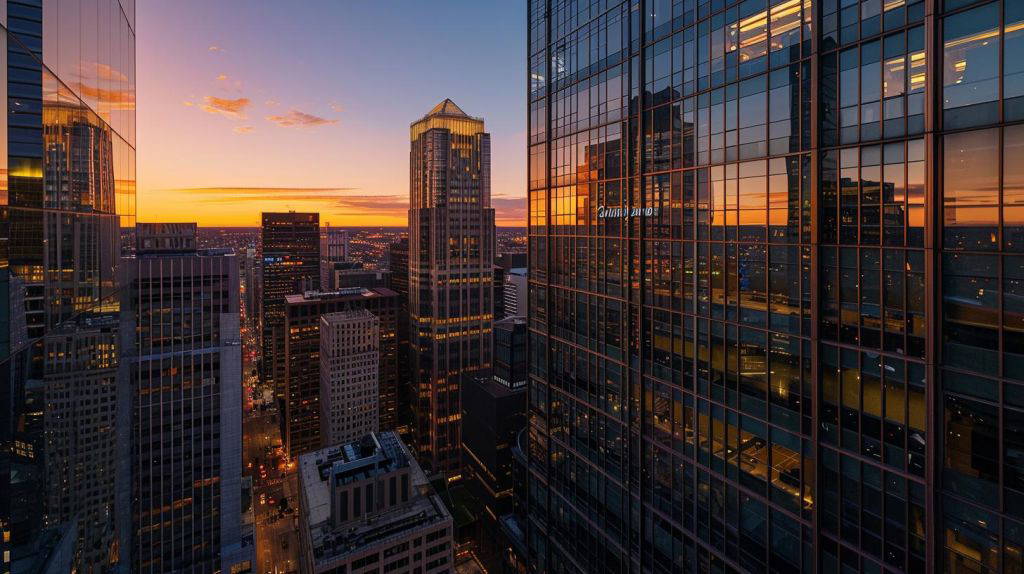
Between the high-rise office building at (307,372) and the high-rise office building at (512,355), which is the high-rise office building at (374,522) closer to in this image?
the high-rise office building at (512,355)

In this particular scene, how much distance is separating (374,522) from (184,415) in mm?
39264

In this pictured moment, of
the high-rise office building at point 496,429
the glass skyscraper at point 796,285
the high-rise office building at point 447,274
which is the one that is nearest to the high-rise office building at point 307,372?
the high-rise office building at point 447,274

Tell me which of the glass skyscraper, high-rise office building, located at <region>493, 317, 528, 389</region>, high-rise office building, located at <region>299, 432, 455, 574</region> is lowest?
high-rise office building, located at <region>299, 432, 455, 574</region>

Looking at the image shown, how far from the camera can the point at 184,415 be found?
272ft

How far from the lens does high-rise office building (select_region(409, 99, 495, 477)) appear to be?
154m

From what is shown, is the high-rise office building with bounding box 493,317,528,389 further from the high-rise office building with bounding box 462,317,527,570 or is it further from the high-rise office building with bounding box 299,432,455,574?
the high-rise office building with bounding box 299,432,455,574

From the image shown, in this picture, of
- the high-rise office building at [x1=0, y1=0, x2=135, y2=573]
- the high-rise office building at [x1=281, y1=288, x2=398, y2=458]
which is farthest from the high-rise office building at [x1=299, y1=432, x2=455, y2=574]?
the high-rise office building at [x1=281, y1=288, x2=398, y2=458]

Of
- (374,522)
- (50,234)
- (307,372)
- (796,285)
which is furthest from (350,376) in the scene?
(50,234)

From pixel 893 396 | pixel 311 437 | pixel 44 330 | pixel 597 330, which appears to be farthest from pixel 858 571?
pixel 311 437

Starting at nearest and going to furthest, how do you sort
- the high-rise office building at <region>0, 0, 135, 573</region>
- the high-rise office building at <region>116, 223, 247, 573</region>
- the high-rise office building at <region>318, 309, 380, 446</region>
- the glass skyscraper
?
the high-rise office building at <region>0, 0, 135, 573</region>, the glass skyscraper, the high-rise office building at <region>116, 223, 247, 573</region>, the high-rise office building at <region>318, 309, 380, 446</region>

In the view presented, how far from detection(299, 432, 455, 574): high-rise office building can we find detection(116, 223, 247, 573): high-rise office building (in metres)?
18.8

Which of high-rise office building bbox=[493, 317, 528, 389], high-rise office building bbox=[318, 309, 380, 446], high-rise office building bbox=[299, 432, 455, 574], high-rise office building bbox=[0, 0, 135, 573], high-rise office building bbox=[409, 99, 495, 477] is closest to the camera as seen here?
high-rise office building bbox=[0, 0, 135, 573]

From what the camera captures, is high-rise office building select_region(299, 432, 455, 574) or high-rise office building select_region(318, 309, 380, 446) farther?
high-rise office building select_region(318, 309, 380, 446)

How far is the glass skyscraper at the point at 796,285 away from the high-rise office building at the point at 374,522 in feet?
127
